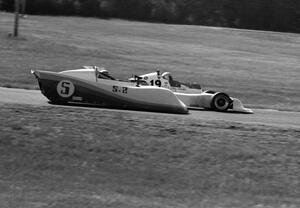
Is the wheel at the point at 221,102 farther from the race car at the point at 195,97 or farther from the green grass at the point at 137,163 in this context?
the green grass at the point at 137,163

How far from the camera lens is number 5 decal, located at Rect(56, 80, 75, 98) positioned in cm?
1305

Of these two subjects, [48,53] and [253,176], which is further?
[48,53]

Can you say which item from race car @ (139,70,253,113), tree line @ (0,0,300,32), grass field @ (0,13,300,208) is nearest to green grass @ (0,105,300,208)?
grass field @ (0,13,300,208)

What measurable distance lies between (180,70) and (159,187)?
2199cm

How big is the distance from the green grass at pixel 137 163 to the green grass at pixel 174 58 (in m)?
8.41

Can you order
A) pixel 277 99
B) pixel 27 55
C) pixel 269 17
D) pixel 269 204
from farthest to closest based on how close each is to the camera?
pixel 269 17 → pixel 27 55 → pixel 277 99 → pixel 269 204

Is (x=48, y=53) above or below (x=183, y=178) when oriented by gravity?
above

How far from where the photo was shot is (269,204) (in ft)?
24.5

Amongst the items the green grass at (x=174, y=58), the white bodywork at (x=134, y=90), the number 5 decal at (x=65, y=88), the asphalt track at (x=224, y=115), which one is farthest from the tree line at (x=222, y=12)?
the number 5 decal at (x=65, y=88)

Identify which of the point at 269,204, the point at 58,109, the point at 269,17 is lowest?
the point at 269,204

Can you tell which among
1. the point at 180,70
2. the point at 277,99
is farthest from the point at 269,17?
the point at 277,99

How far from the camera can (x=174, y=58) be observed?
36.6 metres

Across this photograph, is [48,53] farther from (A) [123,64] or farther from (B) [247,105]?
(B) [247,105]

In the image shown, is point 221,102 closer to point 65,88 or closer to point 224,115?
point 224,115
